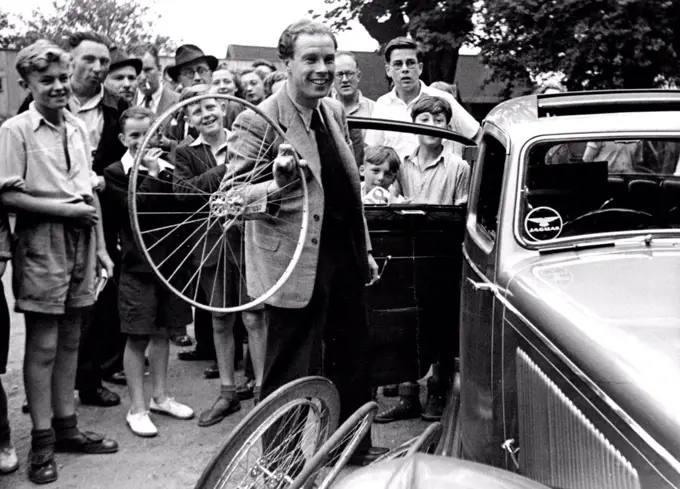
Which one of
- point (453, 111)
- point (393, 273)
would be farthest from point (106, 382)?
point (453, 111)

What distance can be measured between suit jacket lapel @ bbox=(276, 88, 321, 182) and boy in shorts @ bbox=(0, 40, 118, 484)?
1332 mm

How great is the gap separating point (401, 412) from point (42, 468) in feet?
7.24

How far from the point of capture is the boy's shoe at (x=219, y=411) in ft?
17.8

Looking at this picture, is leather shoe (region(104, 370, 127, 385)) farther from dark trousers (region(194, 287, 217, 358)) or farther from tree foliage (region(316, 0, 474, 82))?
tree foliage (region(316, 0, 474, 82))

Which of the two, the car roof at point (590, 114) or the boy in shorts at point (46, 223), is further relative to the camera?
the boy in shorts at point (46, 223)

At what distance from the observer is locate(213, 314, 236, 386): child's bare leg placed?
559 centimetres

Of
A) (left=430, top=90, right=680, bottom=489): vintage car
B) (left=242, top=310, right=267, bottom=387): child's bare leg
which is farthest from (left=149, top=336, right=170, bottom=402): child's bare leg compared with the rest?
(left=430, top=90, right=680, bottom=489): vintage car

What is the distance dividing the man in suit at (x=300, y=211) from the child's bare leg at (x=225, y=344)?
55.7 inches

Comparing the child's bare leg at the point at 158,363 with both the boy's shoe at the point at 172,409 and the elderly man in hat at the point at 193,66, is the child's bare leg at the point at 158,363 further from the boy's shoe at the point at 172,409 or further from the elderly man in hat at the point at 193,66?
the elderly man in hat at the point at 193,66

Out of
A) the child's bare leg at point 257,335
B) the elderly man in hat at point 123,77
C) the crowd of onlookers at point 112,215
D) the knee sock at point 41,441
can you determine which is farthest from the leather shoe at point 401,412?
the elderly man in hat at point 123,77

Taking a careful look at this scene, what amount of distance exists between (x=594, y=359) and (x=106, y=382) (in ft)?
15.6

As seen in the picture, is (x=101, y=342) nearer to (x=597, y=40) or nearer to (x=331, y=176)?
(x=331, y=176)

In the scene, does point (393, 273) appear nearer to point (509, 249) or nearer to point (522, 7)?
point (509, 249)

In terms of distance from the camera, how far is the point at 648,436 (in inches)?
81.7
